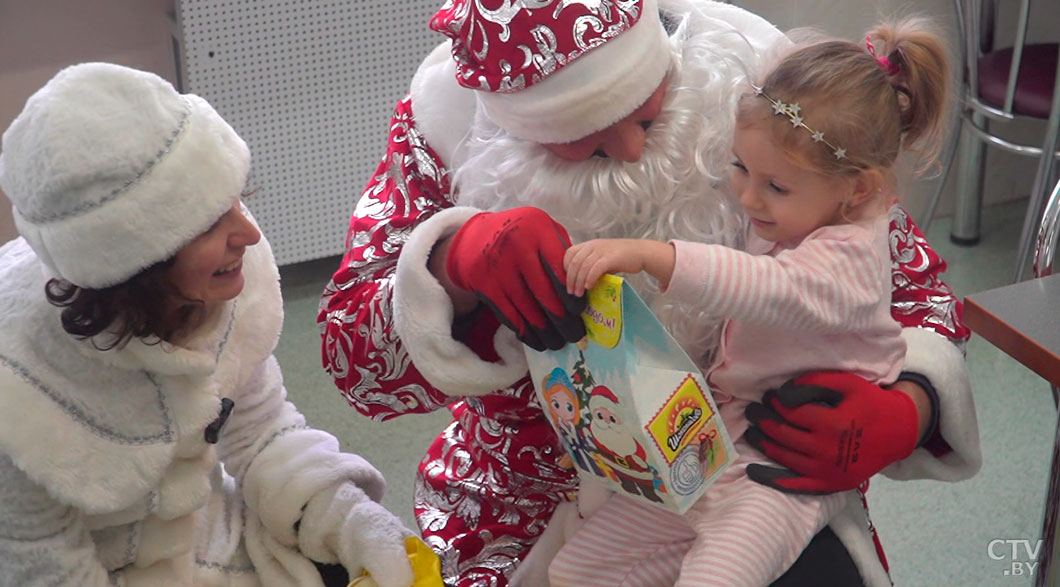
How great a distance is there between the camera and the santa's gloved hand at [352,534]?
1.35 meters

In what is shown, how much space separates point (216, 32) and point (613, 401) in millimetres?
1940

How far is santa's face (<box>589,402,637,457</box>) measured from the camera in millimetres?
1150

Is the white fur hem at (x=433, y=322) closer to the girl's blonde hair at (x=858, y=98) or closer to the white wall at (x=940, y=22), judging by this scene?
the girl's blonde hair at (x=858, y=98)

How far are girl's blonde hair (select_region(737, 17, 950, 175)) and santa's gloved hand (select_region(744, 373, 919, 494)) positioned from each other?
24 centimetres

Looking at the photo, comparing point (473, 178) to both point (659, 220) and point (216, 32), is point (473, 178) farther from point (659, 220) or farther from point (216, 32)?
point (216, 32)

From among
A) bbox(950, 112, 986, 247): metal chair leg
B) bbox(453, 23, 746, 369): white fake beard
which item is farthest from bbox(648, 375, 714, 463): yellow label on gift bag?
bbox(950, 112, 986, 247): metal chair leg

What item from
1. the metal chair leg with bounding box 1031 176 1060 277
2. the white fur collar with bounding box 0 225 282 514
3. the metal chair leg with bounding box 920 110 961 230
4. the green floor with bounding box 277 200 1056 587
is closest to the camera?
the white fur collar with bounding box 0 225 282 514

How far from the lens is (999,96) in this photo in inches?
115

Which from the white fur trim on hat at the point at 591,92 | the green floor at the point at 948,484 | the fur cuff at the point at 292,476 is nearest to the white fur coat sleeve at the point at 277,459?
the fur cuff at the point at 292,476

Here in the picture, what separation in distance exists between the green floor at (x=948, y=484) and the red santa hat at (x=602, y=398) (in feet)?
4.17

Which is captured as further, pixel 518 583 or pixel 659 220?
pixel 518 583

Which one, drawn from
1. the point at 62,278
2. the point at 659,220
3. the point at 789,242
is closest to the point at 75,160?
the point at 62,278

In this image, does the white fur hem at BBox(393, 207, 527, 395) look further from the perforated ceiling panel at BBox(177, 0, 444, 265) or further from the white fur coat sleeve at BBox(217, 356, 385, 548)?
the perforated ceiling panel at BBox(177, 0, 444, 265)

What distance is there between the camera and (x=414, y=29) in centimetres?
292
